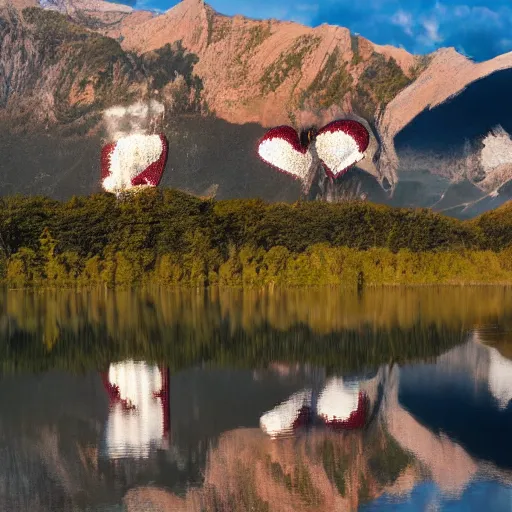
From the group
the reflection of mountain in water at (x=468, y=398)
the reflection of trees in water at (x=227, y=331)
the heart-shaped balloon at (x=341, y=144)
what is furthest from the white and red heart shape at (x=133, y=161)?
the reflection of mountain in water at (x=468, y=398)

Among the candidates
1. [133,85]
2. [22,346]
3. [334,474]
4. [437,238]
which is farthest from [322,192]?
[334,474]

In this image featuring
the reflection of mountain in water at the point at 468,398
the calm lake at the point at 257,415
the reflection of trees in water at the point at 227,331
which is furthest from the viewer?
the reflection of trees in water at the point at 227,331

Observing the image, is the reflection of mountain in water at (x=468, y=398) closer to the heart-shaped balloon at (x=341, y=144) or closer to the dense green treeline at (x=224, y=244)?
the dense green treeline at (x=224, y=244)

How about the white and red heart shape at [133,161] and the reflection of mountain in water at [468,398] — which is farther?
the white and red heart shape at [133,161]

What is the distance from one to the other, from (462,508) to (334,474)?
1.37 meters

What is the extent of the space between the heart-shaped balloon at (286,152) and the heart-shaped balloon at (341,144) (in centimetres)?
80

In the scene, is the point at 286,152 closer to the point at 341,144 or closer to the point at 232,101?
the point at 341,144

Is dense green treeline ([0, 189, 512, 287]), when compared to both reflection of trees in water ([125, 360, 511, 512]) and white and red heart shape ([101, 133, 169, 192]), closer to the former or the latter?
white and red heart shape ([101, 133, 169, 192])

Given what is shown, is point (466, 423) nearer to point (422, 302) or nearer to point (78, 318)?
point (78, 318)

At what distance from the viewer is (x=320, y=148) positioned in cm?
4559

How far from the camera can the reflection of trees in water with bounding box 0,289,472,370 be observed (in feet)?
52.5

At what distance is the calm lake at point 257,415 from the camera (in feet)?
26.8

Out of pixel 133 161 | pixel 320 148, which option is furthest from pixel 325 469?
pixel 133 161

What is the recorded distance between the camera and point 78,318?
22.9 m
